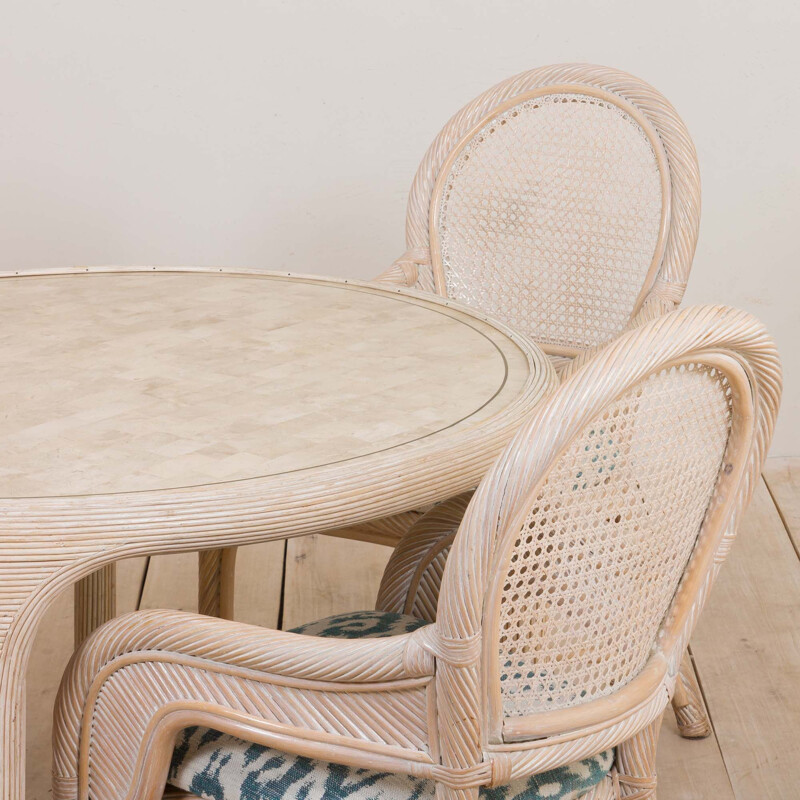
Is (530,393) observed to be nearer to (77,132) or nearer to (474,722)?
(474,722)

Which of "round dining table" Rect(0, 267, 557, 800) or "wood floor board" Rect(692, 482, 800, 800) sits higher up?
"round dining table" Rect(0, 267, 557, 800)

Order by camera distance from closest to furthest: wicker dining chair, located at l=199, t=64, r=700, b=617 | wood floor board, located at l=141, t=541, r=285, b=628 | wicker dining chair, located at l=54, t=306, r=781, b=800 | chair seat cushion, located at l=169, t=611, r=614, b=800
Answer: wicker dining chair, located at l=54, t=306, r=781, b=800 < chair seat cushion, located at l=169, t=611, r=614, b=800 < wicker dining chair, located at l=199, t=64, r=700, b=617 < wood floor board, located at l=141, t=541, r=285, b=628

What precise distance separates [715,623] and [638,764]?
1.19 m

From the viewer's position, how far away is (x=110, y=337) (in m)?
1.38

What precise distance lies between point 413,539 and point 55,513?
22.6 inches

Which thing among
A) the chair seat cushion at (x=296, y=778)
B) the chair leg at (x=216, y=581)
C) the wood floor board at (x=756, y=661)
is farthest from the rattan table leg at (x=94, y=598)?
the wood floor board at (x=756, y=661)

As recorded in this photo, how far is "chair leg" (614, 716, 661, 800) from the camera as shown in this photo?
938mm

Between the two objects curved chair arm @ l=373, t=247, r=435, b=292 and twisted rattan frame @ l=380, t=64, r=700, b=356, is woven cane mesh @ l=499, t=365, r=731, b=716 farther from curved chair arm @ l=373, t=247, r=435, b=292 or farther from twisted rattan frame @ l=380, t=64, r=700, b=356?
curved chair arm @ l=373, t=247, r=435, b=292

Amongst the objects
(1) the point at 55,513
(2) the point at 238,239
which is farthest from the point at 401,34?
(1) the point at 55,513

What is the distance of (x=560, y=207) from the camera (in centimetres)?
194

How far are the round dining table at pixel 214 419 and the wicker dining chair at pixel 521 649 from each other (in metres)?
0.09

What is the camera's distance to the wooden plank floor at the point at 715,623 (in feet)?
5.38

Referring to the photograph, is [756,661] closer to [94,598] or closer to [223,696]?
[94,598]

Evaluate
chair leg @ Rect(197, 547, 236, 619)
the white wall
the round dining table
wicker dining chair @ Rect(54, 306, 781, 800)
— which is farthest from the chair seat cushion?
the white wall
